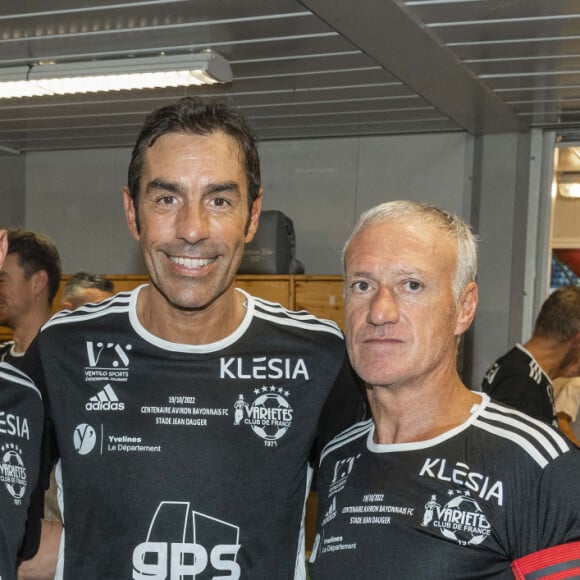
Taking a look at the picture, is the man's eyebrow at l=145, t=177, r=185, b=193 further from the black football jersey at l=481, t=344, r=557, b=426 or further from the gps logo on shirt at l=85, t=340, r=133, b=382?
the black football jersey at l=481, t=344, r=557, b=426

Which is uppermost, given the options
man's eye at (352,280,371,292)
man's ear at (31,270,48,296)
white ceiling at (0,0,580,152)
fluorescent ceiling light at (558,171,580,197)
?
white ceiling at (0,0,580,152)

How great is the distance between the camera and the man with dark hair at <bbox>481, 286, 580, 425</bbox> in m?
3.96

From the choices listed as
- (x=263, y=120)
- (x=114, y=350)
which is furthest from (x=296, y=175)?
(x=114, y=350)

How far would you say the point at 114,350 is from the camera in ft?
6.25

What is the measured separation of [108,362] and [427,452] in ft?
2.36

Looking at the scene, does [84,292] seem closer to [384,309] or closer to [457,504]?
[384,309]

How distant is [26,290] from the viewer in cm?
408

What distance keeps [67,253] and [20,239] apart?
358 cm

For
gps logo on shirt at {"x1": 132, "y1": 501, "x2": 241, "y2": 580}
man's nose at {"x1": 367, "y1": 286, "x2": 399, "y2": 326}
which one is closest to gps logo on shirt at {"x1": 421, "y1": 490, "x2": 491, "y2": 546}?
man's nose at {"x1": 367, "y1": 286, "x2": 399, "y2": 326}

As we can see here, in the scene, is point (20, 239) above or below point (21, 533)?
above

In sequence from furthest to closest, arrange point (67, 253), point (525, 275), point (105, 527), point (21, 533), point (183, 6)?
point (67, 253)
point (525, 275)
point (183, 6)
point (105, 527)
point (21, 533)

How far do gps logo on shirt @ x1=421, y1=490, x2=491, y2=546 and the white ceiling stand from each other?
2611 millimetres

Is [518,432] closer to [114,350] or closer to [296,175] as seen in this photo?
[114,350]

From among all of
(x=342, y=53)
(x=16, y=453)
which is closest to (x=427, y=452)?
(x=16, y=453)
